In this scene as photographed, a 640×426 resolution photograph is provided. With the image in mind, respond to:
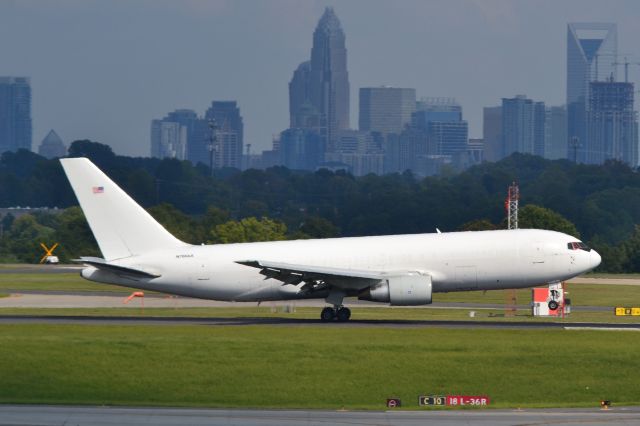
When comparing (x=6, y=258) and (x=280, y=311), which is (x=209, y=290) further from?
(x=6, y=258)

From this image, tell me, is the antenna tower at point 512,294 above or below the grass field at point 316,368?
above

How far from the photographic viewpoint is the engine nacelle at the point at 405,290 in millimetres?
60562

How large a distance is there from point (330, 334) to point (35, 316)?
18131mm

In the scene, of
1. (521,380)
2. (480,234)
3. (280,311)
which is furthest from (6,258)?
(521,380)

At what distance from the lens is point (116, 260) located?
63.3 m

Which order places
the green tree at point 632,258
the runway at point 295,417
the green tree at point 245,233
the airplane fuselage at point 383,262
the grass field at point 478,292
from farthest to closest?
the green tree at point 632,258 < the green tree at point 245,233 < the grass field at point 478,292 < the airplane fuselage at point 383,262 < the runway at point 295,417

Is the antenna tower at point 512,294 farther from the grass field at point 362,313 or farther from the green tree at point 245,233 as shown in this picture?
the green tree at point 245,233

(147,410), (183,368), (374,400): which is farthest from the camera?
(183,368)

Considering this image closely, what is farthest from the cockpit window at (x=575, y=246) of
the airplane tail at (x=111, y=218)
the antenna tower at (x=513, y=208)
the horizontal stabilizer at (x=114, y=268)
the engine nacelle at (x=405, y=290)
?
the antenna tower at (x=513, y=208)

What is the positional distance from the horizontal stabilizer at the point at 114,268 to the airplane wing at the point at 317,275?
4807mm

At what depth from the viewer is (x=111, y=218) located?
63594mm

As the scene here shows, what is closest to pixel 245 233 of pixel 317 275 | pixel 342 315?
pixel 342 315

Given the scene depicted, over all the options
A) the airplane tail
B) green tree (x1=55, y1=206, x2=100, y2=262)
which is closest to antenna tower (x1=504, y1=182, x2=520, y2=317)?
the airplane tail

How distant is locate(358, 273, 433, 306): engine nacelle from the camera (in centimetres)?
6056
